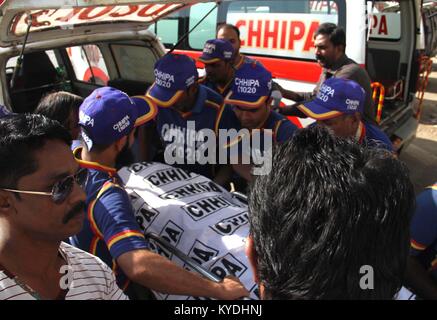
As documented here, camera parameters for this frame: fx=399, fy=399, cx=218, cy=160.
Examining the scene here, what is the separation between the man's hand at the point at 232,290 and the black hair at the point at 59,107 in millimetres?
1517

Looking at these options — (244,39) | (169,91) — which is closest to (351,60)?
(244,39)

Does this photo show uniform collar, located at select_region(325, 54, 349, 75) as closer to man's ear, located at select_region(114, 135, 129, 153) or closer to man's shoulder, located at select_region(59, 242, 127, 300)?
man's ear, located at select_region(114, 135, 129, 153)

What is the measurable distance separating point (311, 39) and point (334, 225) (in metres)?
3.85

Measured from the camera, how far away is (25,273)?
1.16 meters

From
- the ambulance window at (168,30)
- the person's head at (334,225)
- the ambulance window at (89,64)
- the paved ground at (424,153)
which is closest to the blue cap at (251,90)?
the person's head at (334,225)

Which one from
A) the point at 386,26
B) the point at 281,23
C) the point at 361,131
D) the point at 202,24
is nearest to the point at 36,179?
the point at 361,131

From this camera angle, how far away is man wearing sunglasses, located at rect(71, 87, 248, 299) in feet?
4.63

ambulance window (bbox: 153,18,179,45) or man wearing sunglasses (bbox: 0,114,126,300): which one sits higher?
man wearing sunglasses (bbox: 0,114,126,300)

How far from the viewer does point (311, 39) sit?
13.8 feet

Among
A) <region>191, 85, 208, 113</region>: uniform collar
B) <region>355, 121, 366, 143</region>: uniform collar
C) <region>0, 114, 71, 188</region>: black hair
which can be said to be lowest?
<region>355, 121, 366, 143</region>: uniform collar

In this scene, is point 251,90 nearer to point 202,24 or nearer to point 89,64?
point 89,64

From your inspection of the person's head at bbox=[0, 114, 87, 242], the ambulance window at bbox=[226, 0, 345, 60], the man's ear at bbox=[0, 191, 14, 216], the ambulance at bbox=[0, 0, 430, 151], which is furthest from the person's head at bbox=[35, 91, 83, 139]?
the ambulance window at bbox=[226, 0, 345, 60]

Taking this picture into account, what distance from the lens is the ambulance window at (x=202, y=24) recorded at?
515 centimetres

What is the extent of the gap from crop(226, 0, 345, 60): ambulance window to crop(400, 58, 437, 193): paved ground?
185cm
